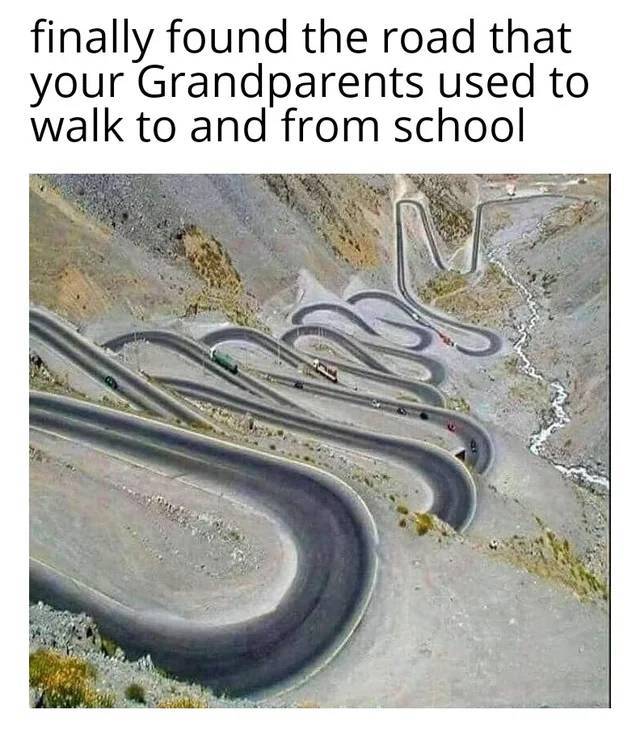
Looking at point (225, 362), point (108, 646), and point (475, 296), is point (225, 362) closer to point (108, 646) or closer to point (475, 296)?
point (108, 646)

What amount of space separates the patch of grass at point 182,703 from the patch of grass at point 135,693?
44 cm

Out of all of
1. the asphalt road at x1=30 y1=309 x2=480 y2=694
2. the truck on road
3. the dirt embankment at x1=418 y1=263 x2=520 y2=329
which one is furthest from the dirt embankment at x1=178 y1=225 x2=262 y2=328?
the dirt embankment at x1=418 y1=263 x2=520 y2=329

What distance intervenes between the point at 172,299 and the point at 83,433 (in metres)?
19.6

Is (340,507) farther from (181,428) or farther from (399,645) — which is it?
(181,428)

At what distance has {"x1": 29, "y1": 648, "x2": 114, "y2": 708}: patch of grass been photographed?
14.7m

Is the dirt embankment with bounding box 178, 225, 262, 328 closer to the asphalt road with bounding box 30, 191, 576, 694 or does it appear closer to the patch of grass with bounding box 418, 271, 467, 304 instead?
the asphalt road with bounding box 30, 191, 576, 694

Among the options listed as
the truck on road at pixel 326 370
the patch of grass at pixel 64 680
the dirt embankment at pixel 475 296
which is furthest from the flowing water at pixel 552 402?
the patch of grass at pixel 64 680

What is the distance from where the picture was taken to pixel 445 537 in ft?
62.7

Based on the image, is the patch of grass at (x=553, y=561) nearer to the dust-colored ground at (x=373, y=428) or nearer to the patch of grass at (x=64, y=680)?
the dust-colored ground at (x=373, y=428)

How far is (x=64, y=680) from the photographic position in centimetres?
1505

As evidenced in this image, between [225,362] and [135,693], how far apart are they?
69.2 feet

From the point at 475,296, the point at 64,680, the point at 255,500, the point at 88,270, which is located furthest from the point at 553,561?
the point at 475,296

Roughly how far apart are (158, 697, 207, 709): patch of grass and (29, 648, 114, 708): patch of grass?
1.17 metres

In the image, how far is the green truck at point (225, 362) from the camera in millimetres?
34656
